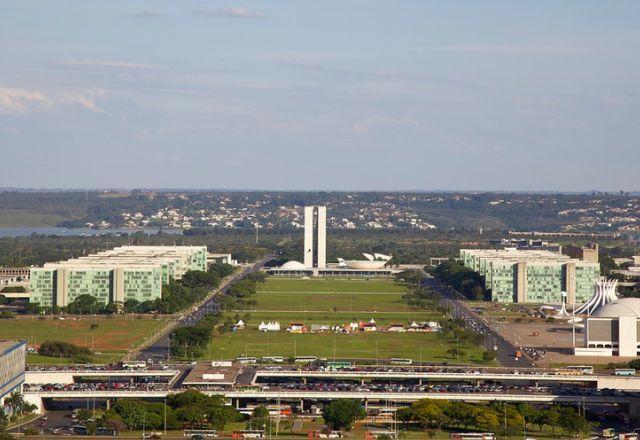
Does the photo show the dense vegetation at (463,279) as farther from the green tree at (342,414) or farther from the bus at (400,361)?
the green tree at (342,414)

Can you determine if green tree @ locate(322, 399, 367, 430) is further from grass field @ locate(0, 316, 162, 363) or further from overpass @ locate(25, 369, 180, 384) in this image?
grass field @ locate(0, 316, 162, 363)

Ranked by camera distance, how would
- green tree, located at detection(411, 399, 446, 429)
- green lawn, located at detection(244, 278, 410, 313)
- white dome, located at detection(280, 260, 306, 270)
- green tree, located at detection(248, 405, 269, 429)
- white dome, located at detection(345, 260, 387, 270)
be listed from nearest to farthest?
green tree, located at detection(248, 405, 269, 429) → green tree, located at detection(411, 399, 446, 429) → green lawn, located at detection(244, 278, 410, 313) → white dome, located at detection(280, 260, 306, 270) → white dome, located at detection(345, 260, 387, 270)

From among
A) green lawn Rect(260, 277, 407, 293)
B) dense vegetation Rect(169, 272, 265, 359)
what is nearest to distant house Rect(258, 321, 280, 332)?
dense vegetation Rect(169, 272, 265, 359)

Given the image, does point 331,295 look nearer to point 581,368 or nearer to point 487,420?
point 581,368

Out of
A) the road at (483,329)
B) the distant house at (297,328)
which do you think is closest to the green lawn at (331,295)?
the road at (483,329)

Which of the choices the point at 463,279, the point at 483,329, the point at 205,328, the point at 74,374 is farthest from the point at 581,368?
the point at 463,279

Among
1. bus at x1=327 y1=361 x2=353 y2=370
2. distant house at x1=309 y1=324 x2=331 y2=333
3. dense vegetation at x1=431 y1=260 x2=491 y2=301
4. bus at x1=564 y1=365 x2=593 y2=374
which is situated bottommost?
bus at x1=564 y1=365 x2=593 y2=374

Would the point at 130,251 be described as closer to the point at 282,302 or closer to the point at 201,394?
the point at 282,302
